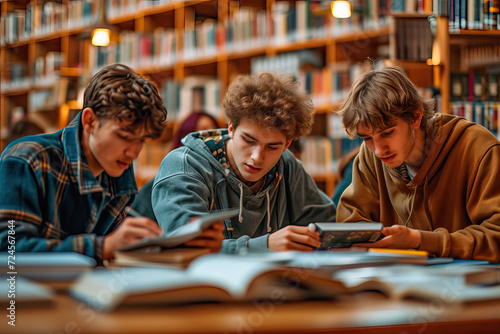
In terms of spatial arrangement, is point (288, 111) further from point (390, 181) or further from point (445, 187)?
point (445, 187)

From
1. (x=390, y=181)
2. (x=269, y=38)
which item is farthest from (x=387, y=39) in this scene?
(x=390, y=181)

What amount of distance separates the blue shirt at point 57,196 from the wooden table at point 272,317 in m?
0.41

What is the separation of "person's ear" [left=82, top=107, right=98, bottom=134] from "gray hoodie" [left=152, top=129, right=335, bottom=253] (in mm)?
326

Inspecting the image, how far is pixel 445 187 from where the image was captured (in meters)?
1.59

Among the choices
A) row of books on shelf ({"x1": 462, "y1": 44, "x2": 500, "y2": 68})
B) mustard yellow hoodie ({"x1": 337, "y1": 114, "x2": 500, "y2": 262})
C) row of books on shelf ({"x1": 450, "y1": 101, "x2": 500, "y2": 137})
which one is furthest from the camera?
row of books on shelf ({"x1": 462, "y1": 44, "x2": 500, "y2": 68})

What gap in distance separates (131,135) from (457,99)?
6.76 feet

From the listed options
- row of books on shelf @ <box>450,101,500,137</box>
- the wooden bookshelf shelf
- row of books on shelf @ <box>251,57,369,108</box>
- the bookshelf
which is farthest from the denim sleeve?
the wooden bookshelf shelf

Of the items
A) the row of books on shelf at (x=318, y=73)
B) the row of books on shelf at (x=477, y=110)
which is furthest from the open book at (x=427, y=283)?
the row of books on shelf at (x=318, y=73)

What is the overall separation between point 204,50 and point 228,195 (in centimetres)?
299

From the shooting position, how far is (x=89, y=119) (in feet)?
4.13

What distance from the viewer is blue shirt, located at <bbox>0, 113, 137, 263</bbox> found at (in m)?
1.07

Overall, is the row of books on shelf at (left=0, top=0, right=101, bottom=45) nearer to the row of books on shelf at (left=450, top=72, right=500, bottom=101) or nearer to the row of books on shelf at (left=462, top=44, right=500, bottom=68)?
the row of books on shelf at (left=462, top=44, right=500, bottom=68)

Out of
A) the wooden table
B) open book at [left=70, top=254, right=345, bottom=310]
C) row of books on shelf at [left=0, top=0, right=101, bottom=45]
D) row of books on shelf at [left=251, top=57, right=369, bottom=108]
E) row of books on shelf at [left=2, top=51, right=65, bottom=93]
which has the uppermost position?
row of books on shelf at [left=0, top=0, right=101, bottom=45]

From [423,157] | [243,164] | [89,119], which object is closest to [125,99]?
[89,119]
